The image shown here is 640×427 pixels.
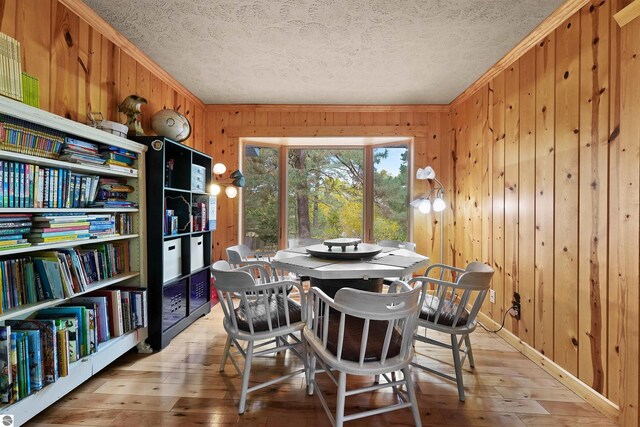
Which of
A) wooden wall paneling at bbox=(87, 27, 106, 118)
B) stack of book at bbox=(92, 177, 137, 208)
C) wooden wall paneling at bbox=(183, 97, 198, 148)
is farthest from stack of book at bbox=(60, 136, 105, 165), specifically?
wooden wall paneling at bbox=(183, 97, 198, 148)

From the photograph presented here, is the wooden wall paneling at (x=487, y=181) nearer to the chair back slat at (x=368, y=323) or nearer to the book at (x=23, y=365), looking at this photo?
the chair back slat at (x=368, y=323)

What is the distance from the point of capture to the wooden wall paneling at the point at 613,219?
162 centimetres

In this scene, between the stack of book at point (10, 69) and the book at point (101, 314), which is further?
the book at point (101, 314)

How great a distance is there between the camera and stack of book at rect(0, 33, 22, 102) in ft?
4.57

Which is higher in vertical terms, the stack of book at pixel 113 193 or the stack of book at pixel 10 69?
the stack of book at pixel 10 69

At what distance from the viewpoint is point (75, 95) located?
79.7 inches

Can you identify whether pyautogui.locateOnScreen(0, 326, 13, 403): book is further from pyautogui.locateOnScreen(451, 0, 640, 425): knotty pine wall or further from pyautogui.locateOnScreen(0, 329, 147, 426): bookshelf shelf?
pyautogui.locateOnScreen(451, 0, 640, 425): knotty pine wall

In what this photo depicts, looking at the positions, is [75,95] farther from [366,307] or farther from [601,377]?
[601,377]

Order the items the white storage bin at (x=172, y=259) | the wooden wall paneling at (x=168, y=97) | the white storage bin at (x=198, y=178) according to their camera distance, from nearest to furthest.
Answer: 1. the white storage bin at (x=172, y=259)
2. the white storage bin at (x=198, y=178)
3. the wooden wall paneling at (x=168, y=97)

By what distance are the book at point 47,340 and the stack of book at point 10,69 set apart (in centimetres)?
113

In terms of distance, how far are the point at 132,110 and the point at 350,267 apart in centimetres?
211

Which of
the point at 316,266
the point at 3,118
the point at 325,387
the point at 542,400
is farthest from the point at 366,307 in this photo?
the point at 3,118

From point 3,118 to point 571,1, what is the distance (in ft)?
10.8

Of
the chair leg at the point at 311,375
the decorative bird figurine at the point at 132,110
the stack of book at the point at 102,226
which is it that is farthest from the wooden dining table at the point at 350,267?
the decorative bird figurine at the point at 132,110
